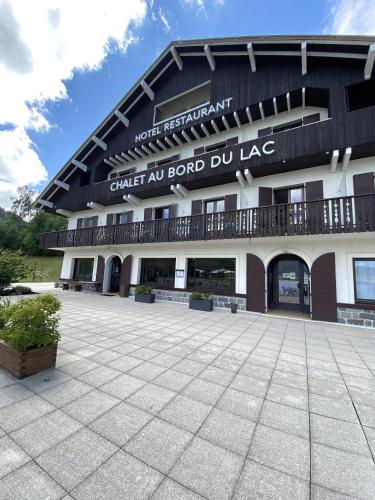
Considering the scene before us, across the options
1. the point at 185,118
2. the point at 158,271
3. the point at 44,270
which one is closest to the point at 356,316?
the point at 158,271

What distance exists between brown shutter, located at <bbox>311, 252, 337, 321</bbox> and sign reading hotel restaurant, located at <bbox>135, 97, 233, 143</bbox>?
8725mm

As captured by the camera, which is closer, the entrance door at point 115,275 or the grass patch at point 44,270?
the entrance door at point 115,275

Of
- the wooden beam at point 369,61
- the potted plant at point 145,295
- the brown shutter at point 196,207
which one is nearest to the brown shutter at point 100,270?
the potted plant at point 145,295

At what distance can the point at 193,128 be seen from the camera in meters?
12.3

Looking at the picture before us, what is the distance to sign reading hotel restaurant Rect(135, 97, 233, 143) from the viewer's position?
1139cm

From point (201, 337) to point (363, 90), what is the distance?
Answer: 11629 mm

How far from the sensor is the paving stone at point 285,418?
8.17 feet

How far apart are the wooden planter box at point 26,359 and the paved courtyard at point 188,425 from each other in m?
0.14

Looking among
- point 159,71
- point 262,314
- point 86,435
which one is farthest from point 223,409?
point 159,71

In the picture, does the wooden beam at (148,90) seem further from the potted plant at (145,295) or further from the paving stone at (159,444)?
the paving stone at (159,444)

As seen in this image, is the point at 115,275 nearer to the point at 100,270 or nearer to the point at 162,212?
the point at 100,270

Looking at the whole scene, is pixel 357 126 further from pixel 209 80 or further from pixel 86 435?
pixel 86 435

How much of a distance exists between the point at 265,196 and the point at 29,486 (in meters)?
10.6

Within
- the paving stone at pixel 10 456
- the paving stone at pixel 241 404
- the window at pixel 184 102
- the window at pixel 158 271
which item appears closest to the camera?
the paving stone at pixel 10 456
